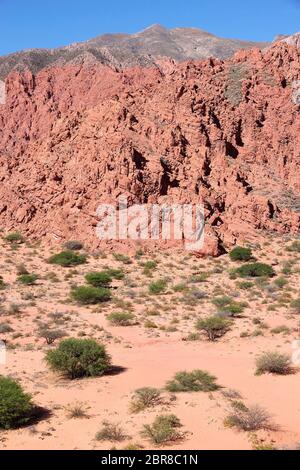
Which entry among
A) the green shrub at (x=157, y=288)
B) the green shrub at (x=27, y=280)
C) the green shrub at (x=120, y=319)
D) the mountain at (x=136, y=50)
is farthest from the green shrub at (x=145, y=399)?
the mountain at (x=136, y=50)

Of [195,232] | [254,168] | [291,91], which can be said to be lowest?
[195,232]

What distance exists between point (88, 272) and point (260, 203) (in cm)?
1655

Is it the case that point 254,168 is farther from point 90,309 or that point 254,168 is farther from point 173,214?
point 90,309

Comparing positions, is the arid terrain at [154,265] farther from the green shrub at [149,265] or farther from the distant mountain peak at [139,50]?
the distant mountain peak at [139,50]

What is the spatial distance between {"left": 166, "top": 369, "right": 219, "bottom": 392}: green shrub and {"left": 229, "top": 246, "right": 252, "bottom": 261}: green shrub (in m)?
19.9

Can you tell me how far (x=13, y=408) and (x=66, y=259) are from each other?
20.6m

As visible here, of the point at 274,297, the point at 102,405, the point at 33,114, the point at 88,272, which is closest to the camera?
the point at 102,405

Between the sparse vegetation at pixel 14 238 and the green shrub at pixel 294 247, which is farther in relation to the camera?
the green shrub at pixel 294 247

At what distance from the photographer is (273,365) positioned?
12.9 meters

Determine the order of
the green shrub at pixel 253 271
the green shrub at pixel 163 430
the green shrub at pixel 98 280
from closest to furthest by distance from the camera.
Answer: the green shrub at pixel 163 430, the green shrub at pixel 98 280, the green shrub at pixel 253 271

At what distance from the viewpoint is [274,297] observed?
23.3 meters

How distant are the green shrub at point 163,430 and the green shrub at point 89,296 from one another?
12.9m

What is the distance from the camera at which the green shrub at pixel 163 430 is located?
8875 mm

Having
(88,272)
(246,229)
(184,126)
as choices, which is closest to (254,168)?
(184,126)
